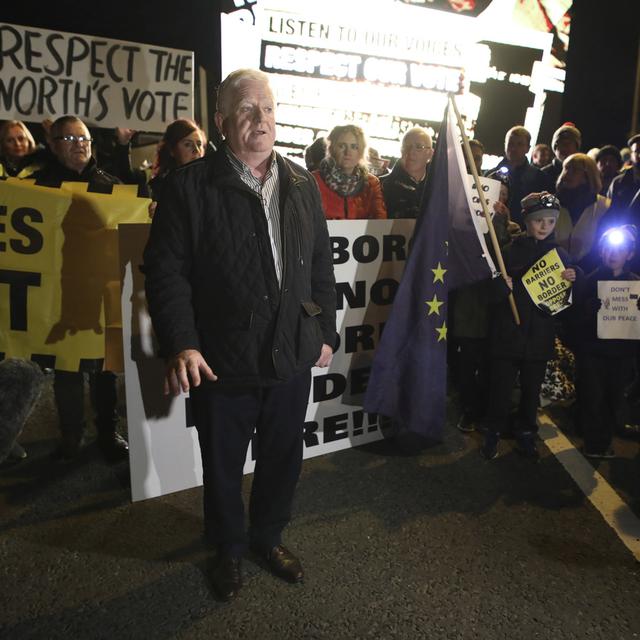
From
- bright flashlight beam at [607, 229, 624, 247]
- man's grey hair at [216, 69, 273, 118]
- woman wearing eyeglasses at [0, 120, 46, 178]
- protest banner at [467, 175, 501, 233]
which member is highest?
woman wearing eyeglasses at [0, 120, 46, 178]

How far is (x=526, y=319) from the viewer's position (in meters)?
3.80

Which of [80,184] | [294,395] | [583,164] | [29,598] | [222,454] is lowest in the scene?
[29,598]

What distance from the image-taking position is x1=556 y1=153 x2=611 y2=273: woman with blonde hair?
17.0ft

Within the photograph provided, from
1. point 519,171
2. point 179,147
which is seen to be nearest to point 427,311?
point 179,147

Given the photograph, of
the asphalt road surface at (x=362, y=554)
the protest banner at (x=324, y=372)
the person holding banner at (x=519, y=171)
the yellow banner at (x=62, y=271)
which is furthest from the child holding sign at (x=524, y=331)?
the person holding banner at (x=519, y=171)

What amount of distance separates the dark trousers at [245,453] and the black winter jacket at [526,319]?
1758 millimetres

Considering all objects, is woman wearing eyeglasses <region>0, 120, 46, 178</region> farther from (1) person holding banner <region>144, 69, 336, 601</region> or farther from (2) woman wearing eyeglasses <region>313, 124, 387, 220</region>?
(1) person holding banner <region>144, 69, 336, 601</region>

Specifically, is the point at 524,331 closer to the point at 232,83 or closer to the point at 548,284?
the point at 548,284

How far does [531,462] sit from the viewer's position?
3.84 metres

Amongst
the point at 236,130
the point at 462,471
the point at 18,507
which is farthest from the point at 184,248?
the point at 462,471

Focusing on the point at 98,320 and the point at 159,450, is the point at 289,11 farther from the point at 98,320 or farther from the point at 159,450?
the point at 159,450

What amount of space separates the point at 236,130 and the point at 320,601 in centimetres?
193

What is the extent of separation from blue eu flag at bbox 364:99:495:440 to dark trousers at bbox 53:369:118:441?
1.60 m

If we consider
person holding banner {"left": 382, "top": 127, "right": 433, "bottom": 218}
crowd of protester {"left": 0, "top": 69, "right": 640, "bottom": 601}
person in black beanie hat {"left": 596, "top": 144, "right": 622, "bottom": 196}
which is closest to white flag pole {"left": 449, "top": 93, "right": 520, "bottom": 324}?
crowd of protester {"left": 0, "top": 69, "right": 640, "bottom": 601}
